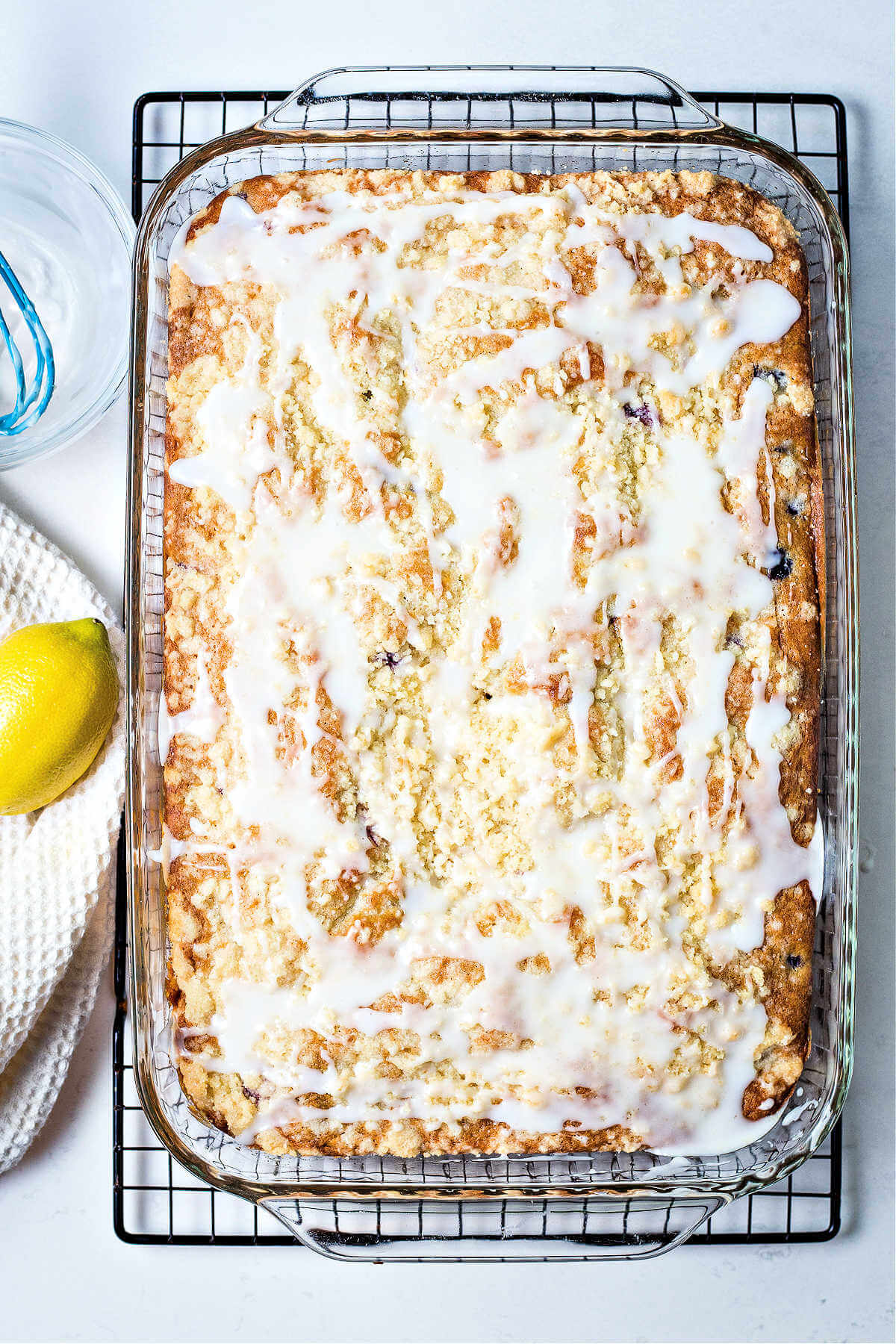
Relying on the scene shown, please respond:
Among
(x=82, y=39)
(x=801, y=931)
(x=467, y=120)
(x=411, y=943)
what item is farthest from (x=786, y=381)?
(x=82, y=39)

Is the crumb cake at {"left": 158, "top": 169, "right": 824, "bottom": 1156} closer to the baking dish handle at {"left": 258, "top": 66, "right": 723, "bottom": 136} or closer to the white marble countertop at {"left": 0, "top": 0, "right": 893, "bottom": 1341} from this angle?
the baking dish handle at {"left": 258, "top": 66, "right": 723, "bottom": 136}

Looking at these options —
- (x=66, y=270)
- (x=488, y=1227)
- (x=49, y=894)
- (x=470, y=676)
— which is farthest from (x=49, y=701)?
(x=488, y=1227)

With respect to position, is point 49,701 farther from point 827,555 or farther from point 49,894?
point 827,555

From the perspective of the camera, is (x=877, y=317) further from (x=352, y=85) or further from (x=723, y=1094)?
(x=723, y=1094)

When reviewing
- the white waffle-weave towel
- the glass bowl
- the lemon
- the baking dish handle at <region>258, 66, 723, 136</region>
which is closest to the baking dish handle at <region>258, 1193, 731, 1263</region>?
the white waffle-weave towel

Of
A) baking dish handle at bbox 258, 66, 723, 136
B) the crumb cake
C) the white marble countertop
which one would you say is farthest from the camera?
the white marble countertop

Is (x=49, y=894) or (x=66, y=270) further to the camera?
(x=66, y=270)
